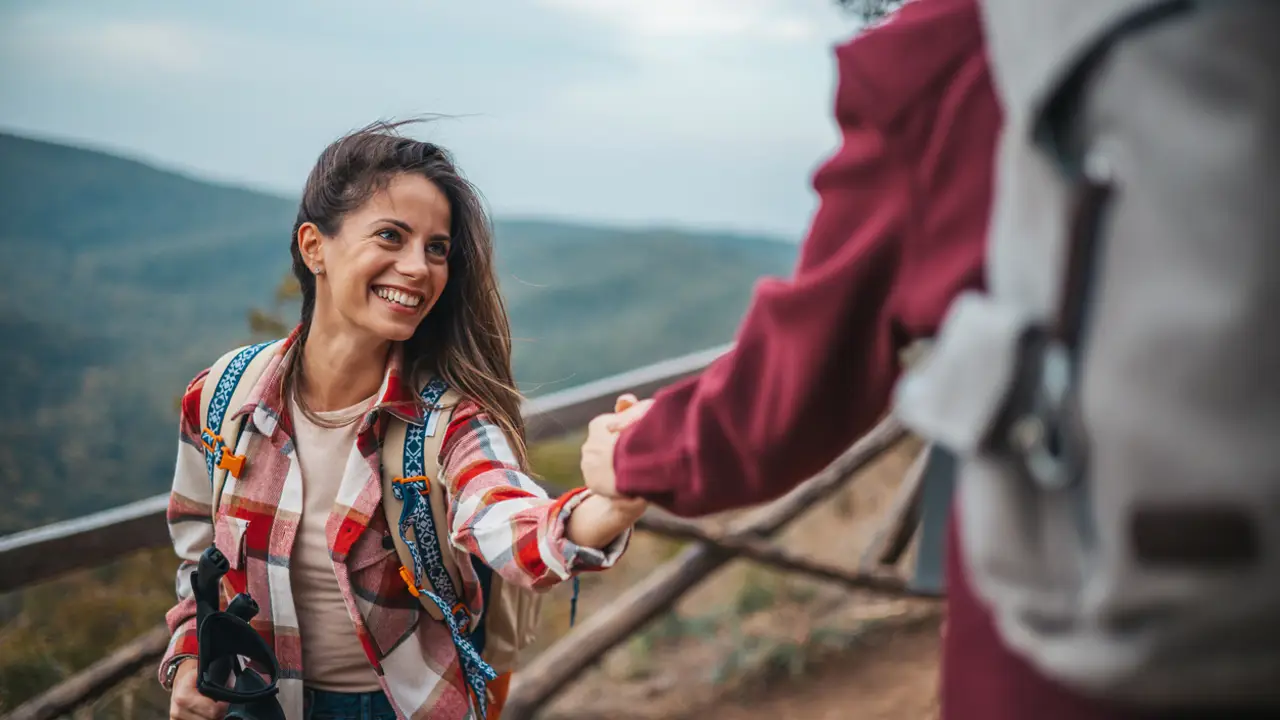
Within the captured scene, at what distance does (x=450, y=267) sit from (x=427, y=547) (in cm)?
48

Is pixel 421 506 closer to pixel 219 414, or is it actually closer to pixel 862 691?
pixel 219 414

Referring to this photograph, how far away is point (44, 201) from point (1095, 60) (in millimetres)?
3967

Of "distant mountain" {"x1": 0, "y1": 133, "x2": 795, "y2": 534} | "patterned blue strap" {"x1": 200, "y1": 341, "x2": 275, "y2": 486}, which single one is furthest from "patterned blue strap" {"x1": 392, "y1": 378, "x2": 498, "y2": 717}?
"distant mountain" {"x1": 0, "y1": 133, "x2": 795, "y2": 534}

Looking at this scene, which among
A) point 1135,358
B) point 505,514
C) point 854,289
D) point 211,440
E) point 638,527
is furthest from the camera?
point 638,527

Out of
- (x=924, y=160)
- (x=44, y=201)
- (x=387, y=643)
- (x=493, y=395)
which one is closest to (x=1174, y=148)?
(x=924, y=160)

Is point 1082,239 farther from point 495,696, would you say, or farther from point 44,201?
point 44,201

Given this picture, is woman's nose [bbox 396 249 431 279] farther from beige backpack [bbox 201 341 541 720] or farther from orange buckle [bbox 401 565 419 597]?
orange buckle [bbox 401 565 419 597]

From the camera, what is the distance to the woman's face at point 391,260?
5.29 ft

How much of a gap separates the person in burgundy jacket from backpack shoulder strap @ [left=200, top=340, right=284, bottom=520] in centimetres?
85

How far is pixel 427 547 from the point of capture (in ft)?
5.20

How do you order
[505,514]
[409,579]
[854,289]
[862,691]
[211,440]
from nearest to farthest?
[854,289]
[505,514]
[409,579]
[211,440]
[862,691]

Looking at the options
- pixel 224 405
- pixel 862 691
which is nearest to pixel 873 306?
pixel 224 405

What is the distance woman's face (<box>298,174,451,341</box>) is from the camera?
161 cm

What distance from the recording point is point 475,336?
68.7 inches
